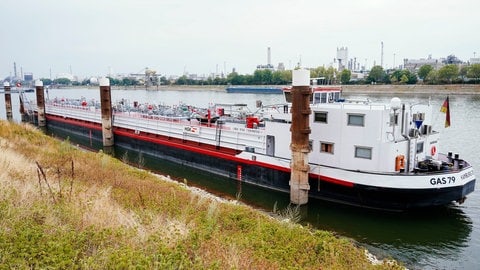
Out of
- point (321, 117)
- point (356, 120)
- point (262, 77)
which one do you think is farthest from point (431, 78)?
point (356, 120)

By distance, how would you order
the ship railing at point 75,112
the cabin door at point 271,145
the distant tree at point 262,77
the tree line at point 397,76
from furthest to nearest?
the distant tree at point 262,77
the tree line at point 397,76
the ship railing at point 75,112
the cabin door at point 271,145

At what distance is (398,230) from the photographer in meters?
14.5

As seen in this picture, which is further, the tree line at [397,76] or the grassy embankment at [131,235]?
the tree line at [397,76]

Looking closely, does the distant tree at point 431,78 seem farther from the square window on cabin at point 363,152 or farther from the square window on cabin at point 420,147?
the square window on cabin at point 363,152

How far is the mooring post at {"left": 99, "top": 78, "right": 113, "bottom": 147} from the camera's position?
105 feet

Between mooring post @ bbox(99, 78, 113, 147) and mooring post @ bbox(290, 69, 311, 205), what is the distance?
831 inches

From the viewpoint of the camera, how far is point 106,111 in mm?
32656

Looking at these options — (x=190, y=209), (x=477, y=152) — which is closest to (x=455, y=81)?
(x=477, y=152)

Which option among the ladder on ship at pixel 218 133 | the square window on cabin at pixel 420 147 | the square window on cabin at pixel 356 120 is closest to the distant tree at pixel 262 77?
the ladder on ship at pixel 218 133

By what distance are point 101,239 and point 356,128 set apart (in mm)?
12808

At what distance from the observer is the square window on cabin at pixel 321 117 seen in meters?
17.2

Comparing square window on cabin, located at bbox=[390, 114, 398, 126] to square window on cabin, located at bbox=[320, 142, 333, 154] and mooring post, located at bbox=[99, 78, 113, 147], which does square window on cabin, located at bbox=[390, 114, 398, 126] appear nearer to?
square window on cabin, located at bbox=[320, 142, 333, 154]

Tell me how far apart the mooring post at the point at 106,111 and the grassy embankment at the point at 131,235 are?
70.0 ft

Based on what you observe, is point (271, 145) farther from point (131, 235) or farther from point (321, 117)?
point (131, 235)
